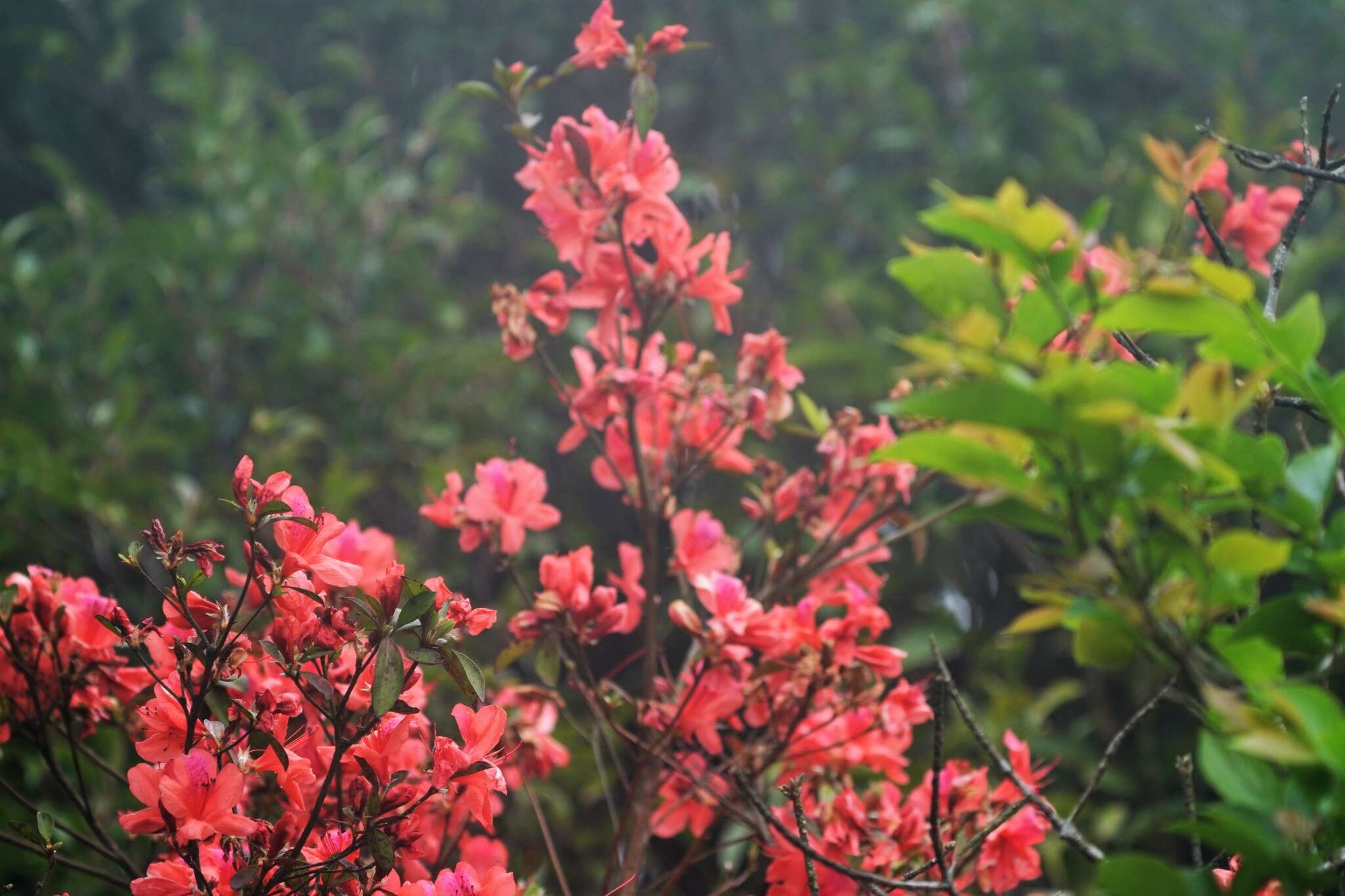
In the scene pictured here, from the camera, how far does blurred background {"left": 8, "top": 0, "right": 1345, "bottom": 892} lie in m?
2.07

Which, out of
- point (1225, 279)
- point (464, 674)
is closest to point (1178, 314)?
point (1225, 279)

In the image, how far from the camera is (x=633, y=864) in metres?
0.89

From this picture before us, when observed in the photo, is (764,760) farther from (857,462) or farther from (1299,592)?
(1299,592)

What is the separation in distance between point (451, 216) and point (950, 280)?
208 centimetres

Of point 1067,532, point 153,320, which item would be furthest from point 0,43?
point 1067,532

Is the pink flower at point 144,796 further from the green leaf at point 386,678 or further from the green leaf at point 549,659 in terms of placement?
the green leaf at point 549,659

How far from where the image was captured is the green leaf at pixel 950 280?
0.52 metres

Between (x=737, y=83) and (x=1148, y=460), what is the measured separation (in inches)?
100.0

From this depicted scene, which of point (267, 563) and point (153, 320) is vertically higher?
point (153, 320)

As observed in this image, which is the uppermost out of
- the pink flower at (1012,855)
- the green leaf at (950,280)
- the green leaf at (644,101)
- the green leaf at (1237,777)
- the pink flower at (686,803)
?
the green leaf at (644,101)

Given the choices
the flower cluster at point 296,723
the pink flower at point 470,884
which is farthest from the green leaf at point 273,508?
the pink flower at point 470,884

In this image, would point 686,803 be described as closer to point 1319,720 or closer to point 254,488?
point 254,488

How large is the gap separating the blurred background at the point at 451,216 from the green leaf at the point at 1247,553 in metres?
1.40

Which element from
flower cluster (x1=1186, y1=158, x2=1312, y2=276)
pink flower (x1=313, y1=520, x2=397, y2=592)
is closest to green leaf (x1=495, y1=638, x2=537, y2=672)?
pink flower (x1=313, y1=520, x2=397, y2=592)
